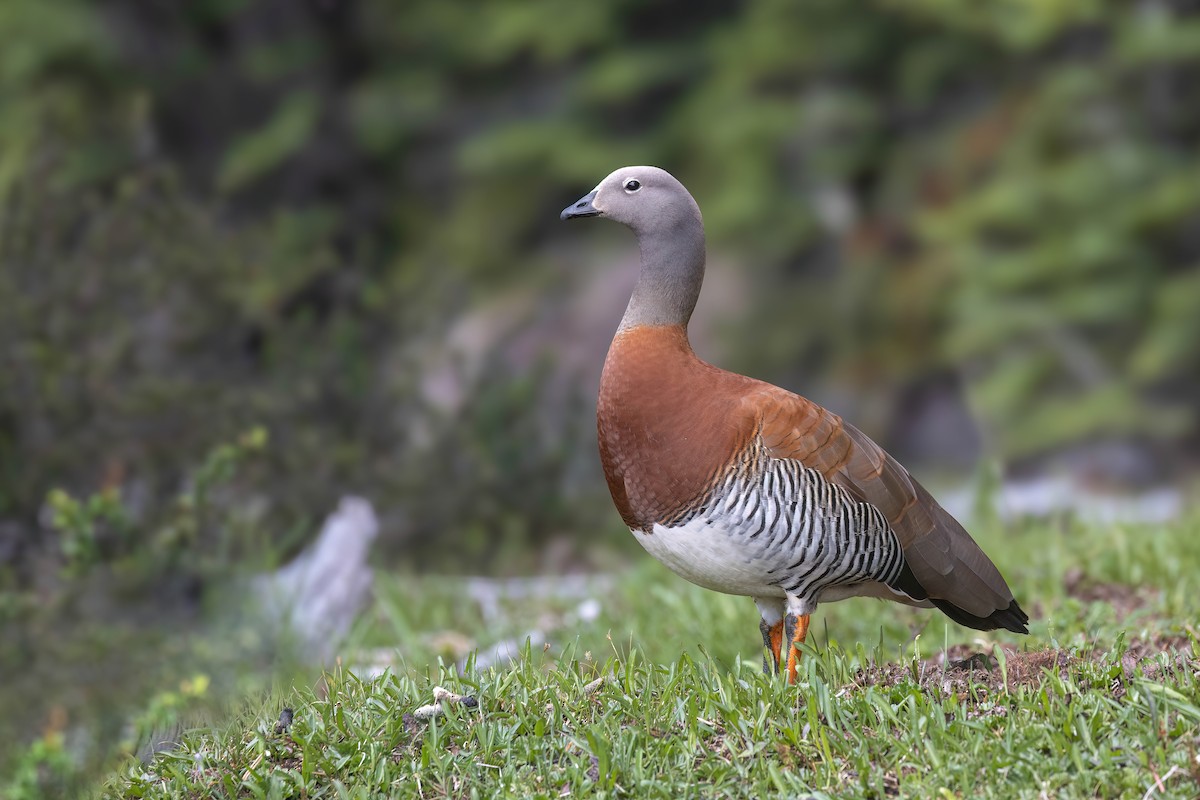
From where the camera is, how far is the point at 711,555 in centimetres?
359

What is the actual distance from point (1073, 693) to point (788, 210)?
330 inches

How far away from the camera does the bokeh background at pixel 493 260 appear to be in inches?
236

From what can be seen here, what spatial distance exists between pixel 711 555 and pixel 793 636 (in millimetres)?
364

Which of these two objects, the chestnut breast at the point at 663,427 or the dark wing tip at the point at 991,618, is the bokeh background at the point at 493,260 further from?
the dark wing tip at the point at 991,618

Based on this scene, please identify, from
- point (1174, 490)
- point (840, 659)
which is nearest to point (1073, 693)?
point (840, 659)

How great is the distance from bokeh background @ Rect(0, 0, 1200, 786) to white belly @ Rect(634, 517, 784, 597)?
2.43 m

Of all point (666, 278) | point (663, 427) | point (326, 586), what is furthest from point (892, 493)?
point (326, 586)

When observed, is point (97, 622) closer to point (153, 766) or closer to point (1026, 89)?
point (153, 766)

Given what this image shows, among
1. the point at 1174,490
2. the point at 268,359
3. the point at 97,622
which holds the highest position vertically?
the point at 268,359

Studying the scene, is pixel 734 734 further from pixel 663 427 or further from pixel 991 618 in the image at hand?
pixel 991 618

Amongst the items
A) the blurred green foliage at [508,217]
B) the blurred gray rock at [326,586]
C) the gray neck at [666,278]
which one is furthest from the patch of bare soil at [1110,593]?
the blurred green foliage at [508,217]

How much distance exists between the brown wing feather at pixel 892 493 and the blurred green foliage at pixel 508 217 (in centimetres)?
306

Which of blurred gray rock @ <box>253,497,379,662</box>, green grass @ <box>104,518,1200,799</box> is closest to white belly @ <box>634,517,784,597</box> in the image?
green grass @ <box>104,518,1200,799</box>

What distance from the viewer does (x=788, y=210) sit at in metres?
11.3
